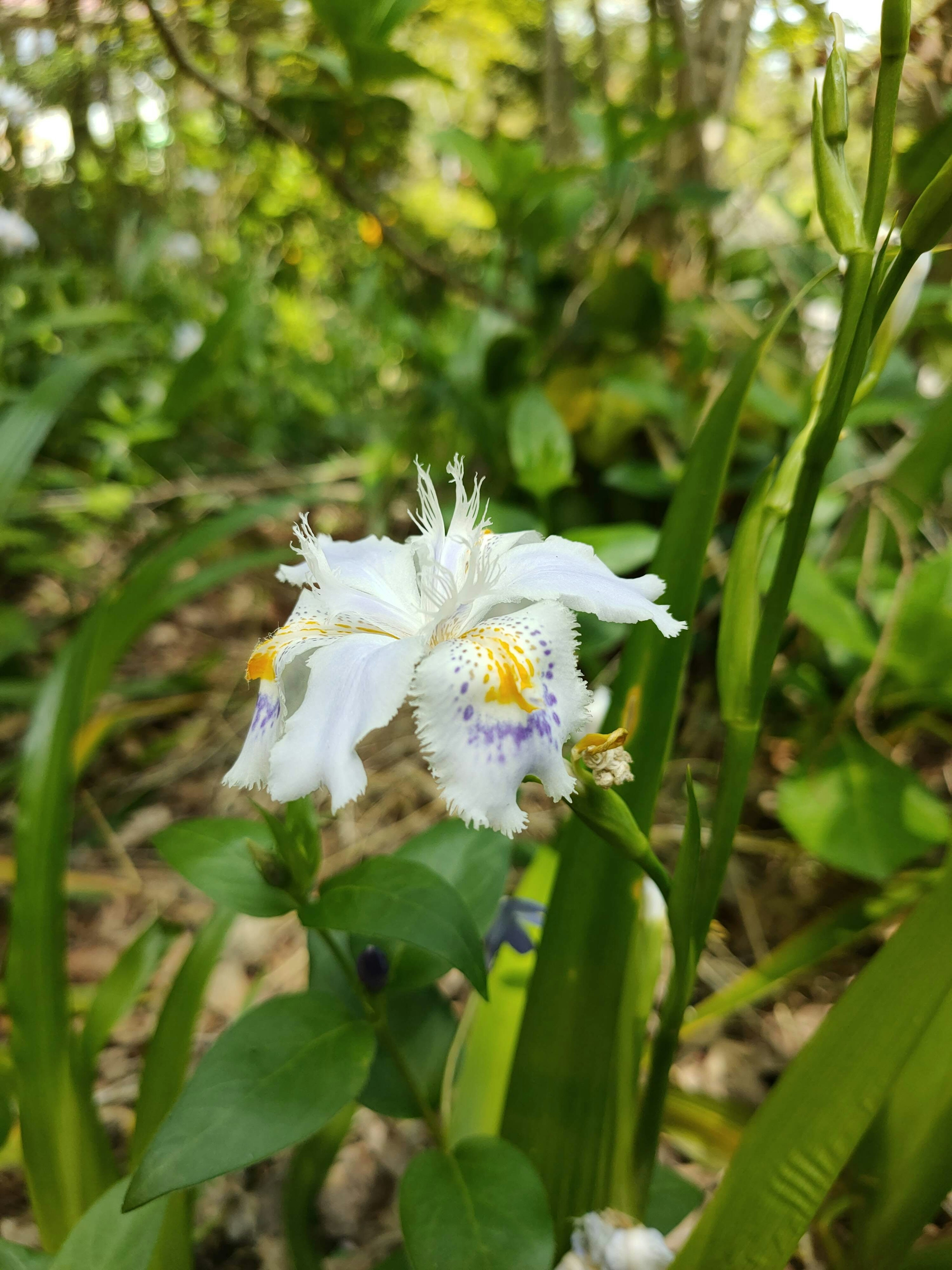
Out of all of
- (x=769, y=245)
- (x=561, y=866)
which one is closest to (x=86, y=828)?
(x=561, y=866)

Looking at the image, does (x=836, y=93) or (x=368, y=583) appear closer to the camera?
(x=836, y=93)

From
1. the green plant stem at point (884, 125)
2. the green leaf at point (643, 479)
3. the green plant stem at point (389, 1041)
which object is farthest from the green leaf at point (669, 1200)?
the green leaf at point (643, 479)

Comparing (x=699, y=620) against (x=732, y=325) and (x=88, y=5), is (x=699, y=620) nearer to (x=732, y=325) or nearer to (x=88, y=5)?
(x=732, y=325)

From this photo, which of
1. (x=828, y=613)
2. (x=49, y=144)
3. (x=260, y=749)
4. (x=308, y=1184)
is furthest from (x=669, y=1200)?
(x=49, y=144)

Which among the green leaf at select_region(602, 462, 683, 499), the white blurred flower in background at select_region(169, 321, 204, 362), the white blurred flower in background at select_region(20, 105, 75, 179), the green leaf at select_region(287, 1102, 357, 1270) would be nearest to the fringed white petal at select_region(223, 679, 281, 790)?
the green leaf at select_region(287, 1102, 357, 1270)

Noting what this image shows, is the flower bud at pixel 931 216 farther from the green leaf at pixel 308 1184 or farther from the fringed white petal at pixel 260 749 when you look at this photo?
the green leaf at pixel 308 1184

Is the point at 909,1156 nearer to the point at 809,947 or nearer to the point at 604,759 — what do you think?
the point at 809,947

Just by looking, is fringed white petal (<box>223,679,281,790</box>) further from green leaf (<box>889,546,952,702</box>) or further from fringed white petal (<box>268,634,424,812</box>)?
green leaf (<box>889,546,952,702</box>)
